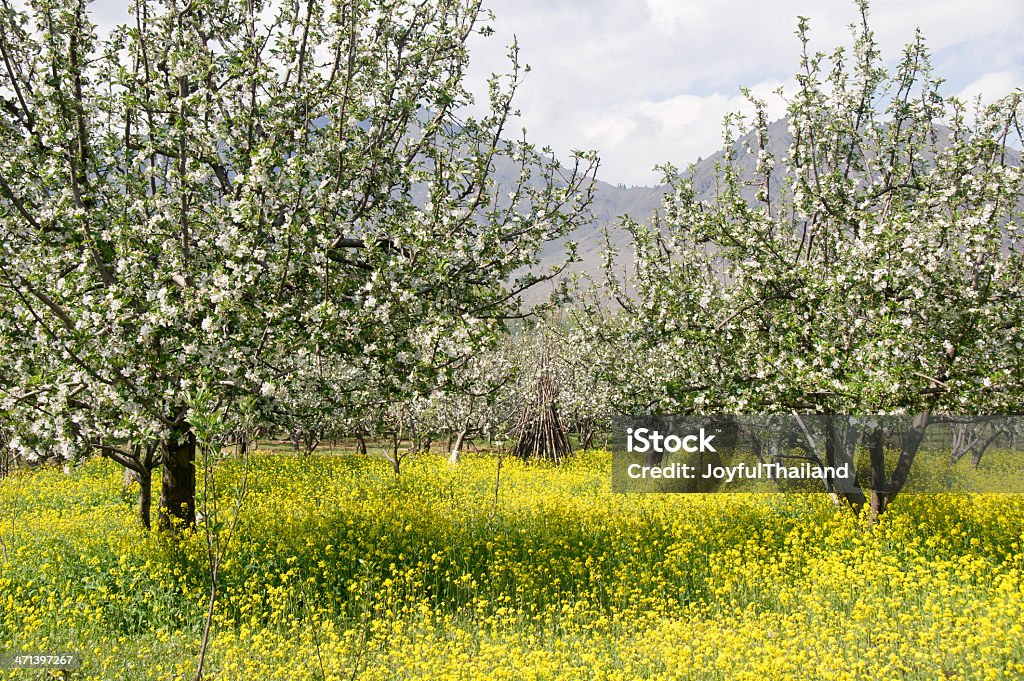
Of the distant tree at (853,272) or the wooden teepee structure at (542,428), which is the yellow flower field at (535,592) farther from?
the wooden teepee structure at (542,428)

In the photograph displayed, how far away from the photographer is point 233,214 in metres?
6.72

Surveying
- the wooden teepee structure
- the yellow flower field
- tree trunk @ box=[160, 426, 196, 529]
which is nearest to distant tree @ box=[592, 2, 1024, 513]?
the yellow flower field

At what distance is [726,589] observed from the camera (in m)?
7.74

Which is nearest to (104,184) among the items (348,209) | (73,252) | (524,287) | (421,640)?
(73,252)

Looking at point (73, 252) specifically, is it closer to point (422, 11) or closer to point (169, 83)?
point (169, 83)

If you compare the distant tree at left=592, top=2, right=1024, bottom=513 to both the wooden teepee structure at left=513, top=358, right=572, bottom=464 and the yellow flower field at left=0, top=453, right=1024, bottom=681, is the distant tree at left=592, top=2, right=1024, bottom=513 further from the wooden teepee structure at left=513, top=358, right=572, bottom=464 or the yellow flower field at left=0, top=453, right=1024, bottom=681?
the wooden teepee structure at left=513, top=358, right=572, bottom=464

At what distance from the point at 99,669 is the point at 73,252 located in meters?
3.93

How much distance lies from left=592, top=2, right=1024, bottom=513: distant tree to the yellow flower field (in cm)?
191

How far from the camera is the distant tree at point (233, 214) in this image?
675cm

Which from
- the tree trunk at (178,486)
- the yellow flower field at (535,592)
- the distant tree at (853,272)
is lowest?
the yellow flower field at (535,592)

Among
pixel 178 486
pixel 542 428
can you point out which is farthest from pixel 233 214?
pixel 542 428

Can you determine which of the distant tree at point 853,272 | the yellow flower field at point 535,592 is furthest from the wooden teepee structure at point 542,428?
the distant tree at point 853,272

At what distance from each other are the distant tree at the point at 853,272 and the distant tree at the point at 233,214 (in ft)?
9.29

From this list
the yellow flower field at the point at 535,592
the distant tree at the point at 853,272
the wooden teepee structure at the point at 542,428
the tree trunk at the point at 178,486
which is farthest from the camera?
the wooden teepee structure at the point at 542,428
